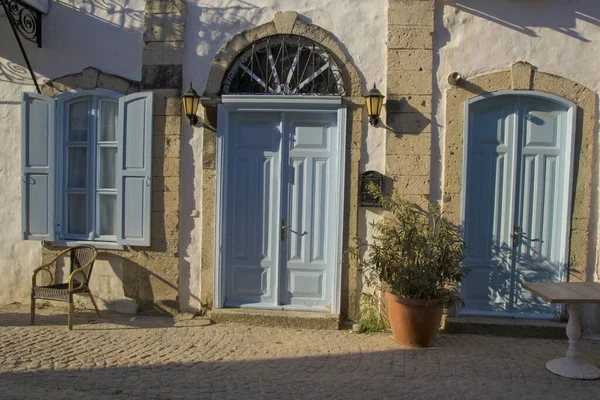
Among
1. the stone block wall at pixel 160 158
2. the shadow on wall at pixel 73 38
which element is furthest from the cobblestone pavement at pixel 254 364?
the shadow on wall at pixel 73 38

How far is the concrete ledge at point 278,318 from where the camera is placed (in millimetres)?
5422

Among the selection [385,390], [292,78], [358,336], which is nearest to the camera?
[385,390]

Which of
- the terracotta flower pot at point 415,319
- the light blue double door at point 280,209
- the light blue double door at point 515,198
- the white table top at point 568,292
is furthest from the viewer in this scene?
the light blue double door at point 280,209

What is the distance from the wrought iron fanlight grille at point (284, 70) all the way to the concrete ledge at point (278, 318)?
2.47 m

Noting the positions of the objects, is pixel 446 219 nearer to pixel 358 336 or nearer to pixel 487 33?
pixel 358 336

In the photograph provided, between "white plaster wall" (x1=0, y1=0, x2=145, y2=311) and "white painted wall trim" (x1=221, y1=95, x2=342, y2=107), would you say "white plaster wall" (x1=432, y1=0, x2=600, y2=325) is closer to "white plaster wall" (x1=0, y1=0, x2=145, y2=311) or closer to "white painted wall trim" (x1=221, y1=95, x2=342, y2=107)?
"white painted wall trim" (x1=221, y1=95, x2=342, y2=107)

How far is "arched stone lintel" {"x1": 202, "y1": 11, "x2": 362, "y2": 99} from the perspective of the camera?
546cm

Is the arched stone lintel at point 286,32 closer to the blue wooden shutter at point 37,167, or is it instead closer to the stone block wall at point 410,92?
the stone block wall at point 410,92

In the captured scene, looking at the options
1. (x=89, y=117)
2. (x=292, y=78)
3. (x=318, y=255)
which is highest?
(x=292, y=78)

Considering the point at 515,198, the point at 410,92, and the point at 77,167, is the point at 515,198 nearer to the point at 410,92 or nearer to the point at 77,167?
the point at 410,92

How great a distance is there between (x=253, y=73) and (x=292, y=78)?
463 millimetres

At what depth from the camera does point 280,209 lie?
5613 mm

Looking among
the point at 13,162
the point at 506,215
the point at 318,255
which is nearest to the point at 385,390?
the point at 318,255

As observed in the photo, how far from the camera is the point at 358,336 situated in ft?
17.2
